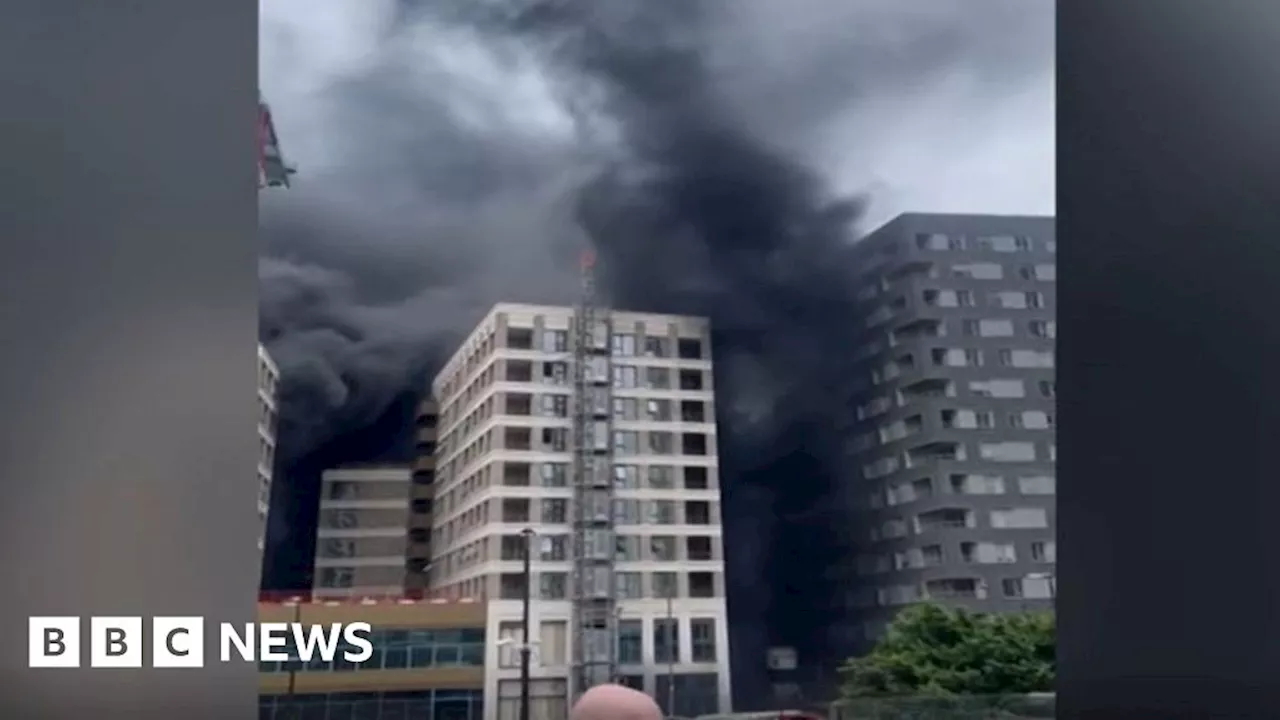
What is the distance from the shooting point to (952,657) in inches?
112

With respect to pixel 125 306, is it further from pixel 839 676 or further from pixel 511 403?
pixel 839 676

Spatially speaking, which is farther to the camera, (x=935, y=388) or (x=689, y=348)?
(x=935, y=388)

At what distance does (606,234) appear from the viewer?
274 cm

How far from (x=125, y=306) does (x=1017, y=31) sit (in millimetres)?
1881

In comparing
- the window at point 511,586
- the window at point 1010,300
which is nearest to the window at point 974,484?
the window at point 1010,300

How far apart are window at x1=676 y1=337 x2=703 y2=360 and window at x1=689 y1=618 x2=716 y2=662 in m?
0.51

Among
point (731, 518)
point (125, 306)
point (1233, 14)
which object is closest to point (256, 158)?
point (125, 306)

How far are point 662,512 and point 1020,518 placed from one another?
78 cm

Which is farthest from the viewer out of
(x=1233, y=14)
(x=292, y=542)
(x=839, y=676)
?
(x=1233, y=14)

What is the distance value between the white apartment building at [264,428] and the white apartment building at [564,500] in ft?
1.04

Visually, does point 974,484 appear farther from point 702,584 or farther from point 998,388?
point 702,584

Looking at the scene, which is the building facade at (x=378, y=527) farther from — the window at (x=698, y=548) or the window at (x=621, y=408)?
the window at (x=698, y=548)

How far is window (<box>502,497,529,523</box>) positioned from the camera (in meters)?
2.65

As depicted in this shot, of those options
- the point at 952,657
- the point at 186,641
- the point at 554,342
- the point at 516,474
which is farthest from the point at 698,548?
the point at 186,641
